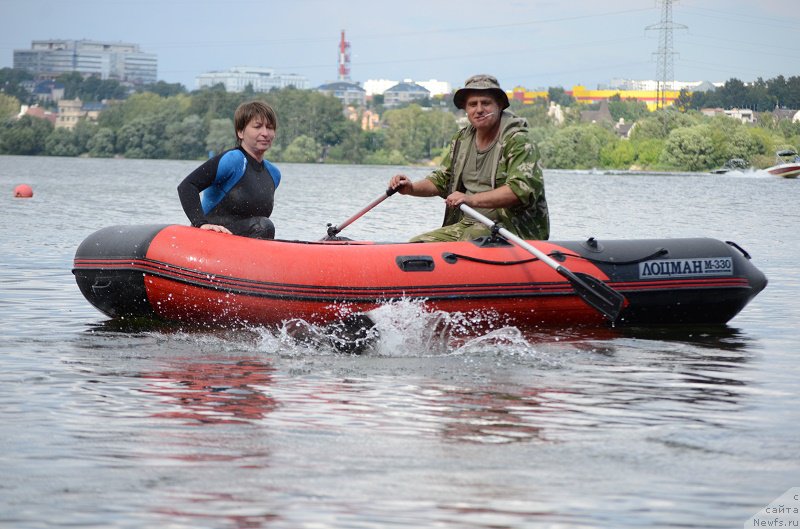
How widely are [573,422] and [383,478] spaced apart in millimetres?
1254

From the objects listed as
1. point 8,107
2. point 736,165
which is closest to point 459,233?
point 736,165

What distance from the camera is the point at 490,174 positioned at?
8.41 m

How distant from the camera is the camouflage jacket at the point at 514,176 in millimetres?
8156

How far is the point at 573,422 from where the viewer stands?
18.3ft

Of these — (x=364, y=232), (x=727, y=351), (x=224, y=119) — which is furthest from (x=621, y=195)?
(x=224, y=119)

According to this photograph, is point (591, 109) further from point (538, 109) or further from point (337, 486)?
point (337, 486)

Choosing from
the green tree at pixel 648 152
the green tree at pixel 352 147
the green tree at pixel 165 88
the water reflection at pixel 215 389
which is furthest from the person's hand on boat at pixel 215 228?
the green tree at pixel 165 88

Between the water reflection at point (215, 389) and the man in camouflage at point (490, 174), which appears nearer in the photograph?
the water reflection at point (215, 389)

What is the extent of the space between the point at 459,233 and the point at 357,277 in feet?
3.53

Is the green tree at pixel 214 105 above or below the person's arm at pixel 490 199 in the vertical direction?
above

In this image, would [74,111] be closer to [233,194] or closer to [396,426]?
[233,194]

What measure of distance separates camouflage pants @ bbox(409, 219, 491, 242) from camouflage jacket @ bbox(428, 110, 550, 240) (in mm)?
140

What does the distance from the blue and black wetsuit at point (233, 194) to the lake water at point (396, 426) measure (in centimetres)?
72

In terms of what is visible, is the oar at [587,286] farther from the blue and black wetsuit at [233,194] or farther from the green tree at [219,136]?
the green tree at [219,136]
